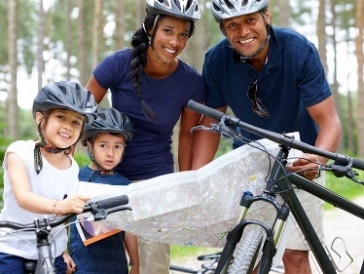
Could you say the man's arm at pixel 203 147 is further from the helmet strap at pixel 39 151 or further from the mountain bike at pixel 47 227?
the mountain bike at pixel 47 227

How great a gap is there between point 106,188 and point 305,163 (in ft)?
3.53

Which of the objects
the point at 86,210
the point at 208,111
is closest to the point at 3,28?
the point at 208,111

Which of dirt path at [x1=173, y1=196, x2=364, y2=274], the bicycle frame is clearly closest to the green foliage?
dirt path at [x1=173, y1=196, x2=364, y2=274]

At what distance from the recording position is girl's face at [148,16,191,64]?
4.04 m

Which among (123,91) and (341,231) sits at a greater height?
(123,91)

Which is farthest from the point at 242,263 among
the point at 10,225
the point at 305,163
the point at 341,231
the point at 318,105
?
the point at 341,231

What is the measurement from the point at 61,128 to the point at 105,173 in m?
0.93

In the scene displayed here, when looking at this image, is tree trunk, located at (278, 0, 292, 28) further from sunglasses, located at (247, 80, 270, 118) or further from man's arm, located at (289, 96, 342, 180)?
man's arm, located at (289, 96, 342, 180)

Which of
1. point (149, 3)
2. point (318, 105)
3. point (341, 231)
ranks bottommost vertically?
point (341, 231)

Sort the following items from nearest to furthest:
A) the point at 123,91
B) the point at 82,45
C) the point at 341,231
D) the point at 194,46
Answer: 1. the point at 123,91
2. the point at 341,231
3. the point at 194,46
4. the point at 82,45

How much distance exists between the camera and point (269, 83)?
4090mm

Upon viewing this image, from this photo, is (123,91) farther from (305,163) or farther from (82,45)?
(82,45)

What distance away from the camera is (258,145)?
3.35 m

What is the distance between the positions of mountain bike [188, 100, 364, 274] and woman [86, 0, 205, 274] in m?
0.96
